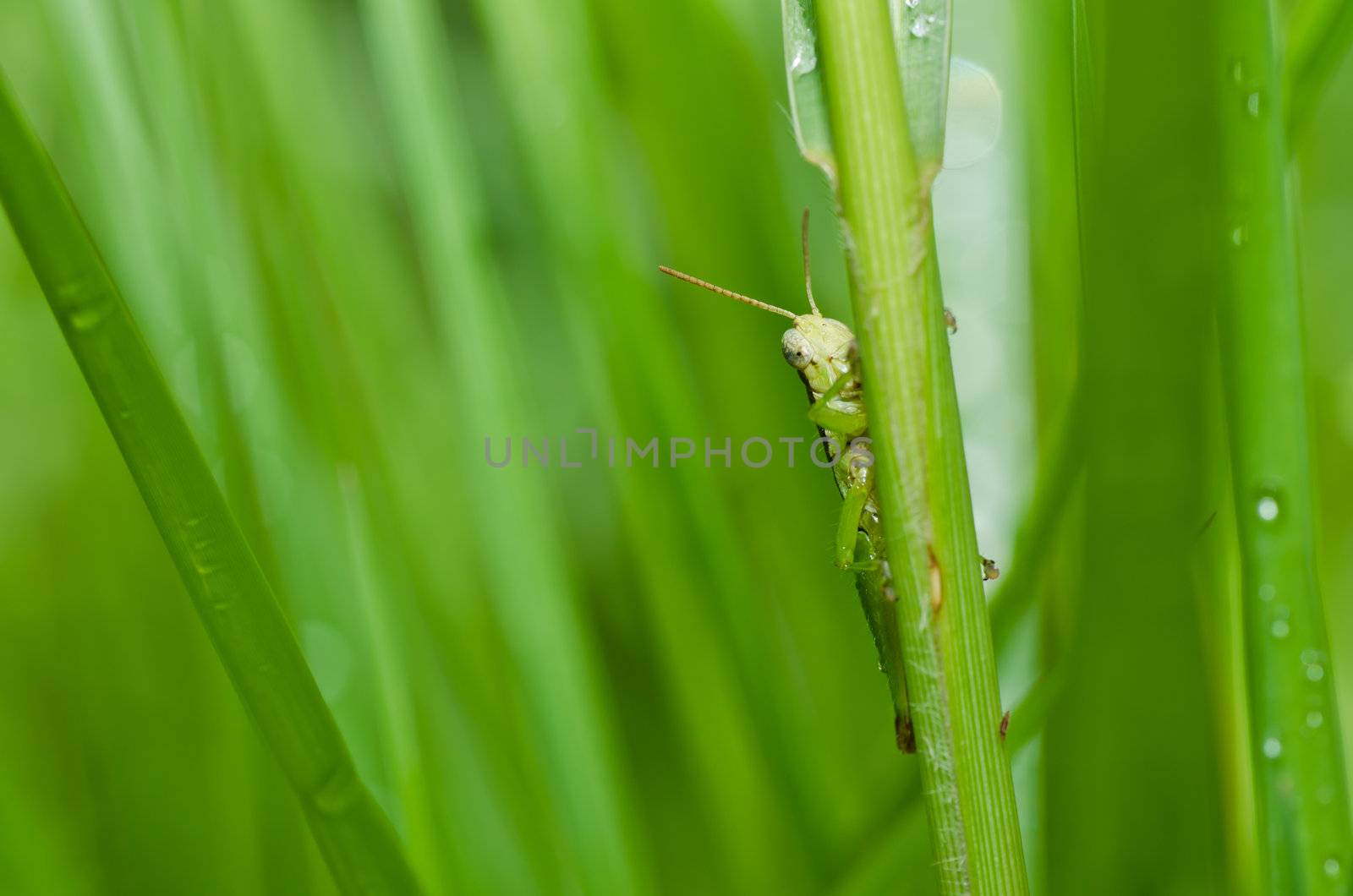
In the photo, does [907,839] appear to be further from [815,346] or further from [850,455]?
[815,346]

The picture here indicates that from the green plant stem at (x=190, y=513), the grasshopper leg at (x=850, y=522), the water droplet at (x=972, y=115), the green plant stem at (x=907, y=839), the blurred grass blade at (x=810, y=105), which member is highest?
the water droplet at (x=972, y=115)

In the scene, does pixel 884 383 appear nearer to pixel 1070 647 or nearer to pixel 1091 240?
pixel 1091 240

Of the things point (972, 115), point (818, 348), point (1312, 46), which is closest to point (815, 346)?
point (818, 348)

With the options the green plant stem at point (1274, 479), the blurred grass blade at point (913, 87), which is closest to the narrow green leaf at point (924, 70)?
the blurred grass blade at point (913, 87)

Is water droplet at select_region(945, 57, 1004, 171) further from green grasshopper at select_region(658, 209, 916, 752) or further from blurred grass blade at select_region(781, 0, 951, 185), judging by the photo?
blurred grass blade at select_region(781, 0, 951, 185)

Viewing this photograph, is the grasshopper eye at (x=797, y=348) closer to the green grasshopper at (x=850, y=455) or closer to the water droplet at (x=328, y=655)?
the green grasshopper at (x=850, y=455)

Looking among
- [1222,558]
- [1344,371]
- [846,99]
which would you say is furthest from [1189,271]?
[1344,371]

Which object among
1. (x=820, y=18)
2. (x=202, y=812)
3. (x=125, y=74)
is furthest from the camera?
(x=202, y=812)
